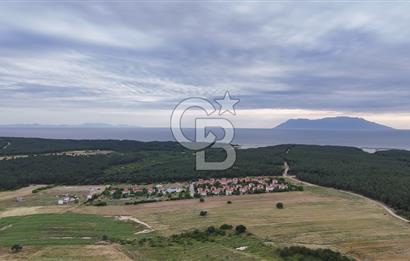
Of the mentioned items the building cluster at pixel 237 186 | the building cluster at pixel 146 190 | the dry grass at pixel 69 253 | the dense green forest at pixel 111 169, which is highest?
the dense green forest at pixel 111 169

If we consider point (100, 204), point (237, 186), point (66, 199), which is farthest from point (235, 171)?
point (66, 199)

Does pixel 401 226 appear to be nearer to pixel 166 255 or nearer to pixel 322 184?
pixel 166 255

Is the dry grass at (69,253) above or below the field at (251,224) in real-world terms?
below

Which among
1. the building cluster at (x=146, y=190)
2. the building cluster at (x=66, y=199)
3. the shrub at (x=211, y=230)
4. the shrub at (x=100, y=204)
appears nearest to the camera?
the shrub at (x=211, y=230)

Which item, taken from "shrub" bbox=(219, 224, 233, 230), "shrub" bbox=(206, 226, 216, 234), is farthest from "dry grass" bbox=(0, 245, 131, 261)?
"shrub" bbox=(219, 224, 233, 230)

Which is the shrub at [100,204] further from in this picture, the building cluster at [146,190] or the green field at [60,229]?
the green field at [60,229]

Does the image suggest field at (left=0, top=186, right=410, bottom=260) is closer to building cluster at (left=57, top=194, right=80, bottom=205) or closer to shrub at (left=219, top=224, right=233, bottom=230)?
building cluster at (left=57, top=194, right=80, bottom=205)

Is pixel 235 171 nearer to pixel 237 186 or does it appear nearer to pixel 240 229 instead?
pixel 237 186

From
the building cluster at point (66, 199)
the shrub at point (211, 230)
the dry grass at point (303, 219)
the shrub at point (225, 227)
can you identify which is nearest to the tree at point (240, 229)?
the dry grass at point (303, 219)

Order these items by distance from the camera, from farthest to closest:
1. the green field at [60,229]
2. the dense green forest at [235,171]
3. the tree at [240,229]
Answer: the dense green forest at [235,171] < the tree at [240,229] < the green field at [60,229]
